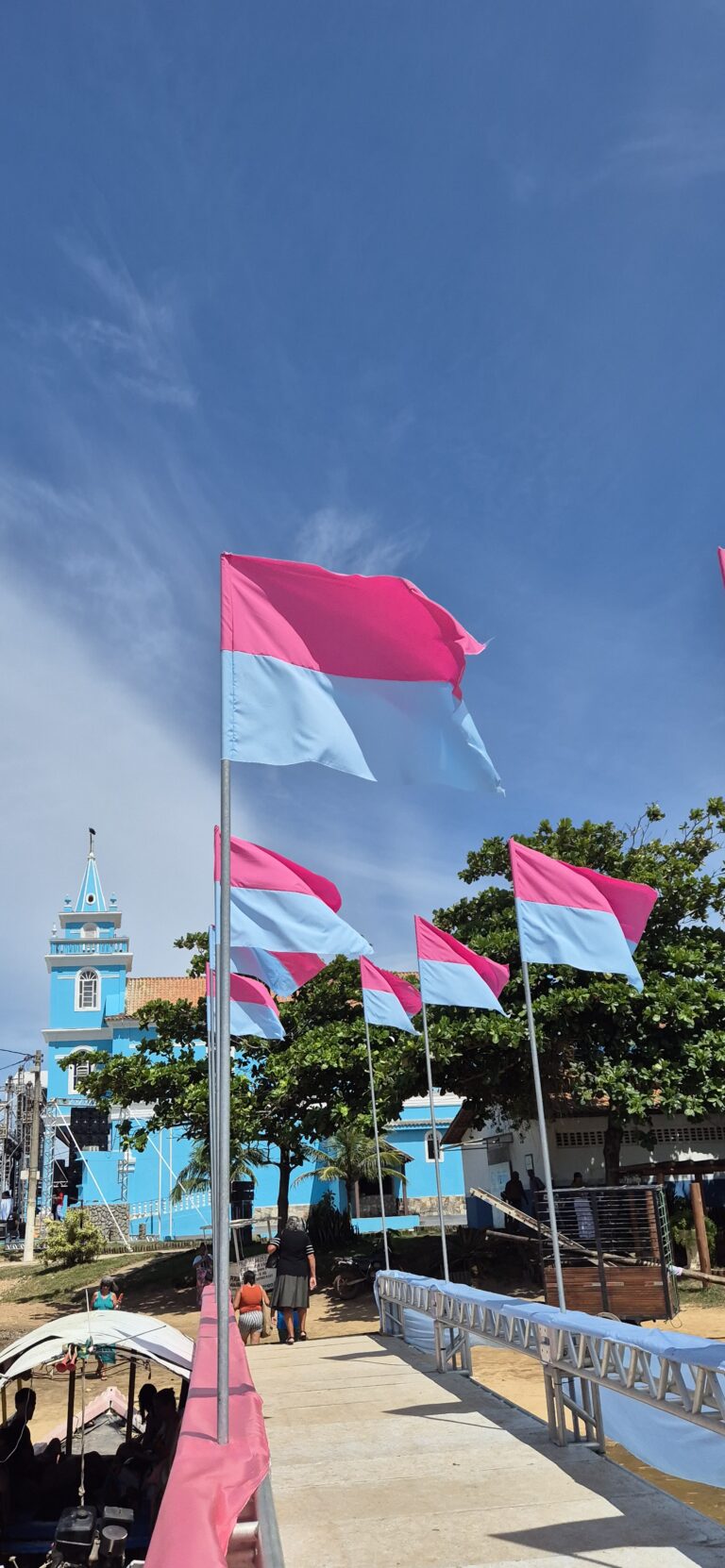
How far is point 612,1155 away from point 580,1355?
1508cm

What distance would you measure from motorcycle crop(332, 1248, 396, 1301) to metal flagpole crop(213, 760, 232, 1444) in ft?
57.8

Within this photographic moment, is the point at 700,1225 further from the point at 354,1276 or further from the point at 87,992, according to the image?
the point at 87,992

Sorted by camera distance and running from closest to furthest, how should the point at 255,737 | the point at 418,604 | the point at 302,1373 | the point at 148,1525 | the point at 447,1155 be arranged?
the point at 255,737 < the point at 418,604 < the point at 148,1525 < the point at 302,1373 < the point at 447,1155

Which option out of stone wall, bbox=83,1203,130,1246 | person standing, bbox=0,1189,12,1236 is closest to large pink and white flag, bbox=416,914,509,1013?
stone wall, bbox=83,1203,130,1246

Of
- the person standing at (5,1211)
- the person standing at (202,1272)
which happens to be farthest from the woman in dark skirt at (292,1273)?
the person standing at (5,1211)

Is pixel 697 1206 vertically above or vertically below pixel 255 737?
below

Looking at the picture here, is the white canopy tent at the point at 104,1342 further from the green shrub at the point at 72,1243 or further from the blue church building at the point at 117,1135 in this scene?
the blue church building at the point at 117,1135

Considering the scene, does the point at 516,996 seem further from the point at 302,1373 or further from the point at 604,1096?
the point at 302,1373

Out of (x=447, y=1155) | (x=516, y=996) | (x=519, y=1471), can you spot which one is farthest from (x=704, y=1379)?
(x=447, y=1155)

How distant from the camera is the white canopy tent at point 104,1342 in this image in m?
8.80

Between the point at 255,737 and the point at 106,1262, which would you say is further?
the point at 106,1262

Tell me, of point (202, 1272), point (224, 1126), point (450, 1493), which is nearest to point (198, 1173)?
point (202, 1272)

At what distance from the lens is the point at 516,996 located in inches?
808

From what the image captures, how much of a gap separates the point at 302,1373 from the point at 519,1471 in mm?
5183
